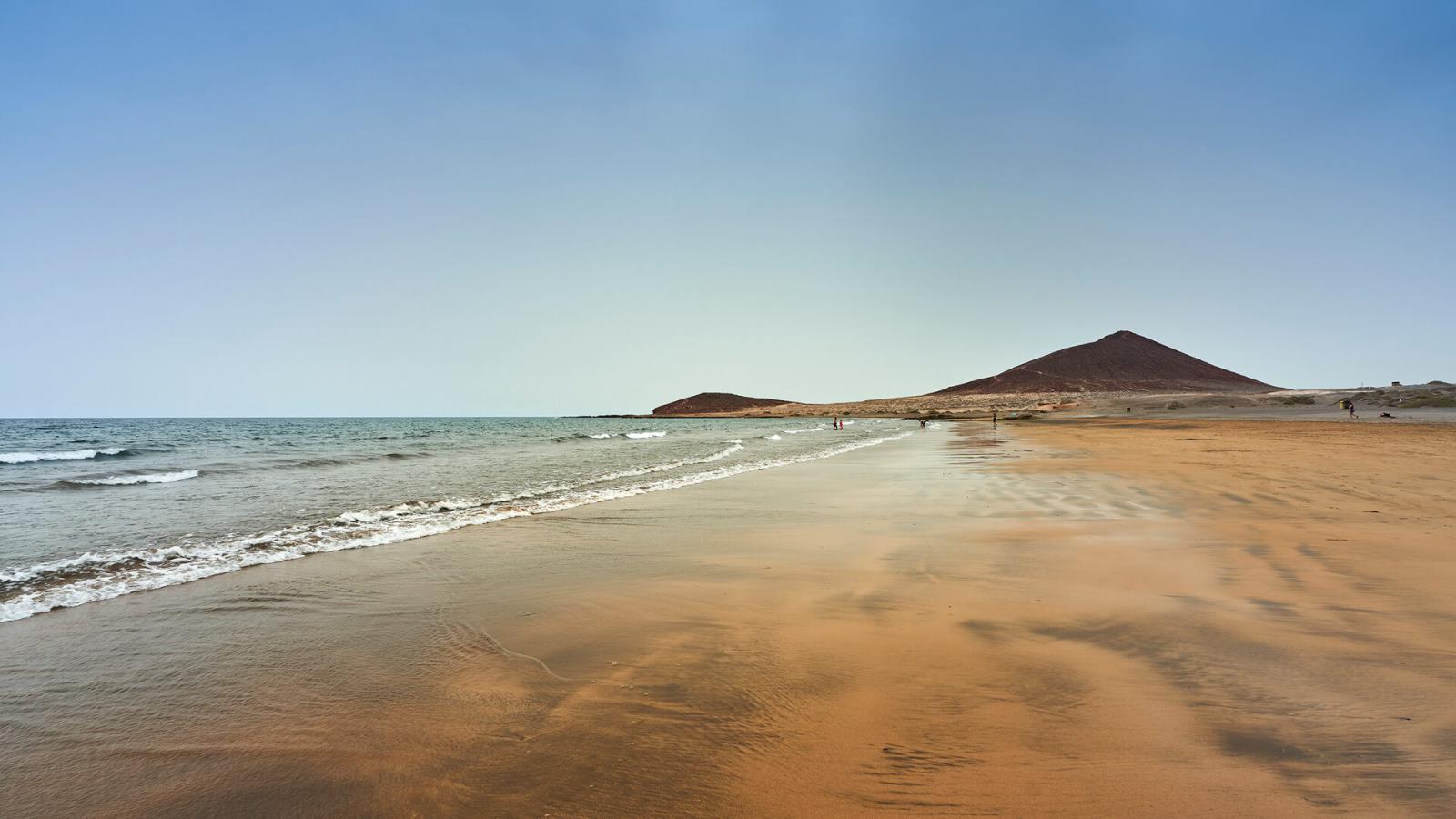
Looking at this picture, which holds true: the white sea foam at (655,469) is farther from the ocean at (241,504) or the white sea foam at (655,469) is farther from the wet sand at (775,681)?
the wet sand at (775,681)

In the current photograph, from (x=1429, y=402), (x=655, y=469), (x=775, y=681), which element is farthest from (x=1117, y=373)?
(x=775, y=681)

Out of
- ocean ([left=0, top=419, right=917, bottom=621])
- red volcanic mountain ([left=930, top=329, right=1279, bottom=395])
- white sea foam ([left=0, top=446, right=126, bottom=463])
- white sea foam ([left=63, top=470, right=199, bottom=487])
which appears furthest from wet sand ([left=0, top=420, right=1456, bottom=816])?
red volcanic mountain ([left=930, top=329, right=1279, bottom=395])

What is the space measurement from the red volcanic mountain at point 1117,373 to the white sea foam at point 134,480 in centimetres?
13322

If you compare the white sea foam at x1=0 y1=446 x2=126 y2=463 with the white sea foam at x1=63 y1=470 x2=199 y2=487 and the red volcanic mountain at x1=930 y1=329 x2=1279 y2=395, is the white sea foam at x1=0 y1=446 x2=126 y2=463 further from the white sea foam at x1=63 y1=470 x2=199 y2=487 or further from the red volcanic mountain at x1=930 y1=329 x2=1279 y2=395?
the red volcanic mountain at x1=930 y1=329 x2=1279 y2=395

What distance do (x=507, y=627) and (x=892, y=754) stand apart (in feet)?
10.8

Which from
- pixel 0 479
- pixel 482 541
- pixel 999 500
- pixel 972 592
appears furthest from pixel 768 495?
pixel 0 479

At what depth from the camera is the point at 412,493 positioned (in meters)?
14.8

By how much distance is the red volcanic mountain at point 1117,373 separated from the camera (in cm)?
12925

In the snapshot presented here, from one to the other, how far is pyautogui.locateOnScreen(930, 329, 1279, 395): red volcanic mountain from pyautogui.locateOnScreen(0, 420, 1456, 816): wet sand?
5265 inches

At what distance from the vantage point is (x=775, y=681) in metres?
4.08

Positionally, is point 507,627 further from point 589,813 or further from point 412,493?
point 412,493

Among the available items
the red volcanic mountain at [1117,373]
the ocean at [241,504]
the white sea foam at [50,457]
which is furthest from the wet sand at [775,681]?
the red volcanic mountain at [1117,373]

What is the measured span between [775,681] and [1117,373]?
506 ft

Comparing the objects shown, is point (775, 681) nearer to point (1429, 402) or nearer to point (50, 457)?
point (50, 457)
